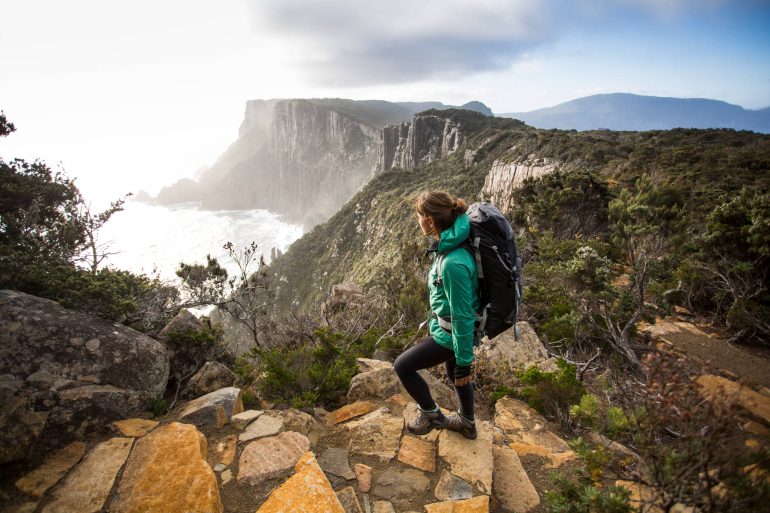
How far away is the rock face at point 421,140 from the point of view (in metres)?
76.9

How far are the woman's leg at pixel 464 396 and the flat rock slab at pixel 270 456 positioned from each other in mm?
1237

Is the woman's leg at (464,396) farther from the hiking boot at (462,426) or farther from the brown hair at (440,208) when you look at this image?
the brown hair at (440,208)

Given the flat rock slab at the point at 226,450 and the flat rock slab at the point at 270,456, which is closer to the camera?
the flat rock slab at the point at 270,456

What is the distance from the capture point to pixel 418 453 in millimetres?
2910

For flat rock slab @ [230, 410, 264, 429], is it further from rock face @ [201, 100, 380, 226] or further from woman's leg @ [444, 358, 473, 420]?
rock face @ [201, 100, 380, 226]

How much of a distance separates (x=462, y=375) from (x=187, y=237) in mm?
109803

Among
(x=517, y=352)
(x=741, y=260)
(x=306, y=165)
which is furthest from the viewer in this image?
(x=306, y=165)

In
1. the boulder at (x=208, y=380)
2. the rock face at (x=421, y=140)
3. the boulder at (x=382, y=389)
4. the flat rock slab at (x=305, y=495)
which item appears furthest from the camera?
the rock face at (x=421, y=140)

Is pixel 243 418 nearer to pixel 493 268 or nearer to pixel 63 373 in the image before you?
pixel 63 373

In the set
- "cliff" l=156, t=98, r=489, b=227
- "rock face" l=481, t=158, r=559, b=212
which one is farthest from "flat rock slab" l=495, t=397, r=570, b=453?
"cliff" l=156, t=98, r=489, b=227

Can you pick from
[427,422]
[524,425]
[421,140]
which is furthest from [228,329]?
[421,140]

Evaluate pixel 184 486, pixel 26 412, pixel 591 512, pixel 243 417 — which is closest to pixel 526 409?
pixel 591 512

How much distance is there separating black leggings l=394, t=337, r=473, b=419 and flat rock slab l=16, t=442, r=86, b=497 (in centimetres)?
244

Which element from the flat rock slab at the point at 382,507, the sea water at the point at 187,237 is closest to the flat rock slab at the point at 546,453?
the flat rock slab at the point at 382,507
